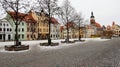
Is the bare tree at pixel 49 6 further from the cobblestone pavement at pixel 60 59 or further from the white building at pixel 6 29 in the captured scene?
the white building at pixel 6 29

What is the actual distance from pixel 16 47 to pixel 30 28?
6642 cm

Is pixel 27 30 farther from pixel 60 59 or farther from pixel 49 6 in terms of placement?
pixel 60 59

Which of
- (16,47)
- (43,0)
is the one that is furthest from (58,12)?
(16,47)

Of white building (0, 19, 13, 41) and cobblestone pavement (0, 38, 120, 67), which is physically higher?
white building (0, 19, 13, 41)

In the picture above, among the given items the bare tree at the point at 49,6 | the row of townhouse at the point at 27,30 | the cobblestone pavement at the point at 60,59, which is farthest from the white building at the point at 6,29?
the cobblestone pavement at the point at 60,59

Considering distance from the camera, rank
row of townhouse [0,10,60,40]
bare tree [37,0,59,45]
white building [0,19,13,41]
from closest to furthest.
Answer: bare tree [37,0,59,45] → row of townhouse [0,10,60,40] → white building [0,19,13,41]

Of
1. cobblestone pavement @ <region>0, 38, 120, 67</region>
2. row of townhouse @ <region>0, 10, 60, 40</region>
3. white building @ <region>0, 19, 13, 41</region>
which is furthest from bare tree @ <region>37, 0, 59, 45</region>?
white building @ <region>0, 19, 13, 41</region>

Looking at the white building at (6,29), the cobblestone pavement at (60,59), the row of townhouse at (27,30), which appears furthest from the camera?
the white building at (6,29)

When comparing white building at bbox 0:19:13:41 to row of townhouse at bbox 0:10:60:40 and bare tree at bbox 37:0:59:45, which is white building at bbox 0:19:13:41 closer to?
row of townhouse at bbox 0:10:60:40

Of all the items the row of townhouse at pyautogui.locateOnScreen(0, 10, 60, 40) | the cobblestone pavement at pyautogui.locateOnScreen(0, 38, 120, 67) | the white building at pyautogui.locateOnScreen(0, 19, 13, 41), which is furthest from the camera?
the white building at pyautogui.locateOnScreen(0, 19, 13, 41)

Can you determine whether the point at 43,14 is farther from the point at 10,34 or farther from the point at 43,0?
the point at 10,34

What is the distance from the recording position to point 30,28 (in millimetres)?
90562

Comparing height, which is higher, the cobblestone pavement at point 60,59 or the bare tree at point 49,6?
the bare tree at point 49,6

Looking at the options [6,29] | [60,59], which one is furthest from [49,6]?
[6,29]
